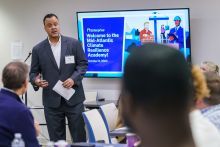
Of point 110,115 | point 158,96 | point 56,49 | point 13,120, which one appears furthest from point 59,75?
point 158,96

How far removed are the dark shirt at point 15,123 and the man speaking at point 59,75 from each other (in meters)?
1.88

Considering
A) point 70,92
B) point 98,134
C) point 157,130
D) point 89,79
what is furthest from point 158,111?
point 89,79

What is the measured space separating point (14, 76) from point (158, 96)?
7.21 feet

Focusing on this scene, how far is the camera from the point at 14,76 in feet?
9.03

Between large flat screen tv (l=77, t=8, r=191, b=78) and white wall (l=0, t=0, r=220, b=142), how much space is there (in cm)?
18

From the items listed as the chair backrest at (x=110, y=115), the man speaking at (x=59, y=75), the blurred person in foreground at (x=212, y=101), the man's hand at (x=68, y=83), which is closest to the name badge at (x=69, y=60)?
the man speaking at (x=59, y=75)

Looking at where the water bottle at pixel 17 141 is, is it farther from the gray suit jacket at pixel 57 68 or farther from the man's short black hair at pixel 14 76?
the gray suit jacket at pixel 57 68

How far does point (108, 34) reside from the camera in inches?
238

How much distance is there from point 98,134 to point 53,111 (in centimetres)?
82

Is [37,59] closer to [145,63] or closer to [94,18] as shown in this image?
[94,18]

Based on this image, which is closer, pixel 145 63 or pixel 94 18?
pixel 145 63

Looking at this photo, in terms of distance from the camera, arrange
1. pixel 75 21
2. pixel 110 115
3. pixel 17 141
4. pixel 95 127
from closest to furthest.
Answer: pixel 17 141
pixel 95 127
pixel 110 115
pixel 75 21

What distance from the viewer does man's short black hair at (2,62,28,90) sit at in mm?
2738

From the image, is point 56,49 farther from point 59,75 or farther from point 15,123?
point 15,123
